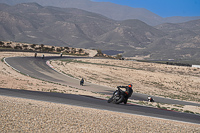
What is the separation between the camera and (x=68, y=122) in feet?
30.6

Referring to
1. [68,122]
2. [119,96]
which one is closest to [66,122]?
[68,122]

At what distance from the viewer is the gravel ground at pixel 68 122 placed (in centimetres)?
847

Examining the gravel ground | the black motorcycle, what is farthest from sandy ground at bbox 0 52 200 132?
the black motorcycle

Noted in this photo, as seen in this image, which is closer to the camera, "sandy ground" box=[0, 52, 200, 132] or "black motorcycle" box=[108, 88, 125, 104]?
"sandy ground" box=[0, 52, 200, 132]

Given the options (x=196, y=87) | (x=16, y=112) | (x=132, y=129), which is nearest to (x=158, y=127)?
(x=132, y=129)

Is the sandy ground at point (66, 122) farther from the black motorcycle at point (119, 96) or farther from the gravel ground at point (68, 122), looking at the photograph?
the black motorcycle at point (119, 96)

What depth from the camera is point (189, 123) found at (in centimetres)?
1158

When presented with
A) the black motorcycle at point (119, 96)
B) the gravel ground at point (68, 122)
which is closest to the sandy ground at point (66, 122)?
the gravel ground at point (68, 122)

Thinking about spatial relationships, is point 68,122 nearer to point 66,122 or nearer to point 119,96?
point 66,122

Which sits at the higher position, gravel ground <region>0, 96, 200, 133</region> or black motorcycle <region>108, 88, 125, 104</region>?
black motorcycle <region>108, 88, 125, 104</region>

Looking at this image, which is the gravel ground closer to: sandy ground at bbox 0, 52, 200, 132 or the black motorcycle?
sandy ground at bbox 0, 52, 200, 132

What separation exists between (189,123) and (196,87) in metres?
39.3

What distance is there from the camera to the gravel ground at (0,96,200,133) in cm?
847

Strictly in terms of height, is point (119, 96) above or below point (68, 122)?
above
